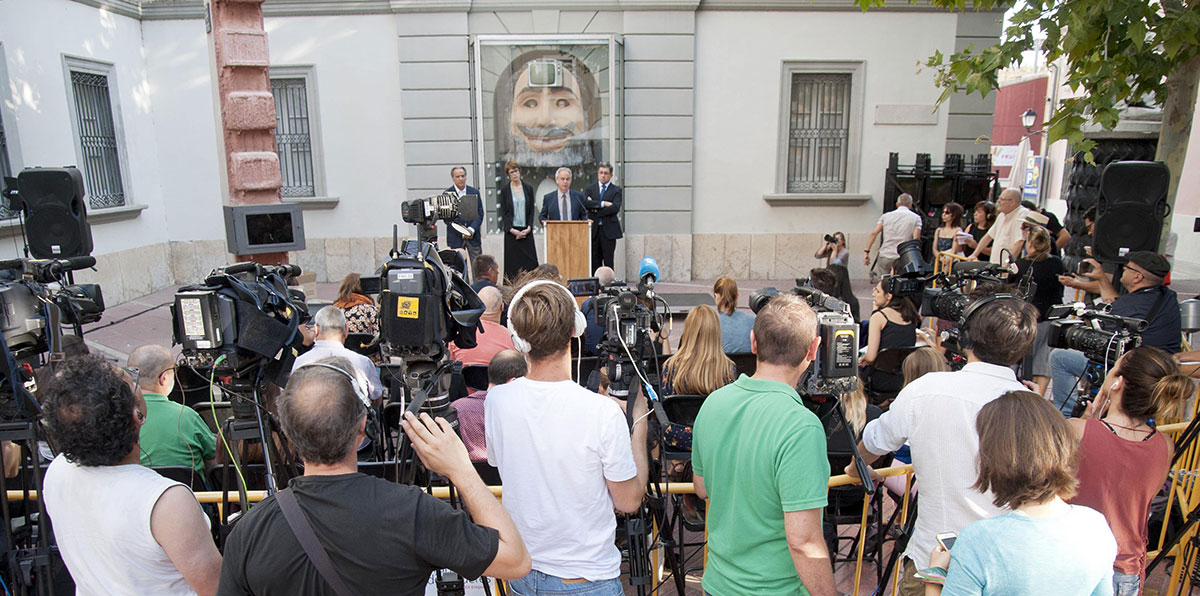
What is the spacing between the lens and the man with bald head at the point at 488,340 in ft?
14.7

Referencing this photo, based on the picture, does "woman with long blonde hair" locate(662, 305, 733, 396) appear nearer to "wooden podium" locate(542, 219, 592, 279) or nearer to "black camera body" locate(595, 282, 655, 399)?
"black camera body" locate(595, 282, 655, 399)

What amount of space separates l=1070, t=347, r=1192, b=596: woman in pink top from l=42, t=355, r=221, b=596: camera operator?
282 centimetres

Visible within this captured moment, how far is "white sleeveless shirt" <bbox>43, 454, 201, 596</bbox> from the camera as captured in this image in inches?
80.9

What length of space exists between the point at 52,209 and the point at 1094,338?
839 cm

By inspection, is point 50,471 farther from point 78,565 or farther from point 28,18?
point 28,18

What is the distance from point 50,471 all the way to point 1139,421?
3609 mm

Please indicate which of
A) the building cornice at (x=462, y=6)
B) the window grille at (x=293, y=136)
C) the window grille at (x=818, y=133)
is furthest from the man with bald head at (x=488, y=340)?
the window grille at (x=818, y=133)

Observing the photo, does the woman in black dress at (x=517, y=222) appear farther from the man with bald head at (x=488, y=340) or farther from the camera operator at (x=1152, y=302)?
the camera operator at (x=1152, y=302)

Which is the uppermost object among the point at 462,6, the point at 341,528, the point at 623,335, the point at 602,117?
the point at 462,6

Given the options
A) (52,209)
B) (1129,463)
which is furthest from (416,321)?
(52,209)

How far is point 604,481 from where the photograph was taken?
91.9 inches

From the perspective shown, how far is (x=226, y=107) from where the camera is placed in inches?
261

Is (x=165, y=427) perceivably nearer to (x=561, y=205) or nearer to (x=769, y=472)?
(x=769, y=472)

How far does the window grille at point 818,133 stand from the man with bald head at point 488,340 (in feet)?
27.0
